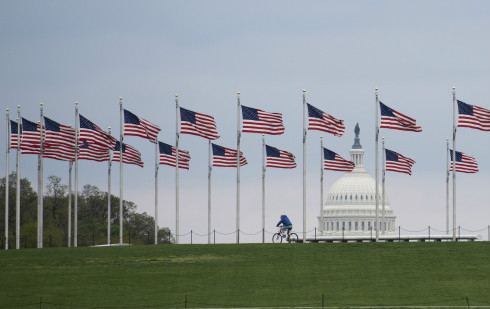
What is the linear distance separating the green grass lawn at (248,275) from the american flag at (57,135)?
1043 centimetres

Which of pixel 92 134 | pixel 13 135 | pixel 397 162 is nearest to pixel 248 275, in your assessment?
pixel 92 134

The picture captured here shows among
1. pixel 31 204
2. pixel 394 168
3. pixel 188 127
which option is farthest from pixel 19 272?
pixel 31 204

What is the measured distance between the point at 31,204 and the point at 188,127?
1762 inches

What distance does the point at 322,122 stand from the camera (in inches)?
3219

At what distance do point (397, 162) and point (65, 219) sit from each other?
43911 millimetres

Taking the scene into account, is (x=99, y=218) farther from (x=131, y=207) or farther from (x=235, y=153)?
(x=235, y=153)

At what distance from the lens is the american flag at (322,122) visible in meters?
81.6

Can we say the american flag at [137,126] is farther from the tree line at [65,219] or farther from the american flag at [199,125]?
the tree line at [65,219]

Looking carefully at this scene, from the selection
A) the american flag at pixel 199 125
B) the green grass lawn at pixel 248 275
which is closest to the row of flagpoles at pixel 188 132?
the american flag at pixel 199 125

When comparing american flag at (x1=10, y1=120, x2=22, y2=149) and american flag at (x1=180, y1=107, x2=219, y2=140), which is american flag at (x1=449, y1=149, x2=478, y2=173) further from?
american flag at (x1=10, y1=120, x2=22, y2=149)

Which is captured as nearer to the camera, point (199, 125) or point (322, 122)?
point (322, 122)

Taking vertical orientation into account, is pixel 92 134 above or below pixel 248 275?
above

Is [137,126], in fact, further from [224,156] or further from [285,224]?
[285,224]

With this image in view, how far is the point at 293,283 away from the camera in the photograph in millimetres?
62094
